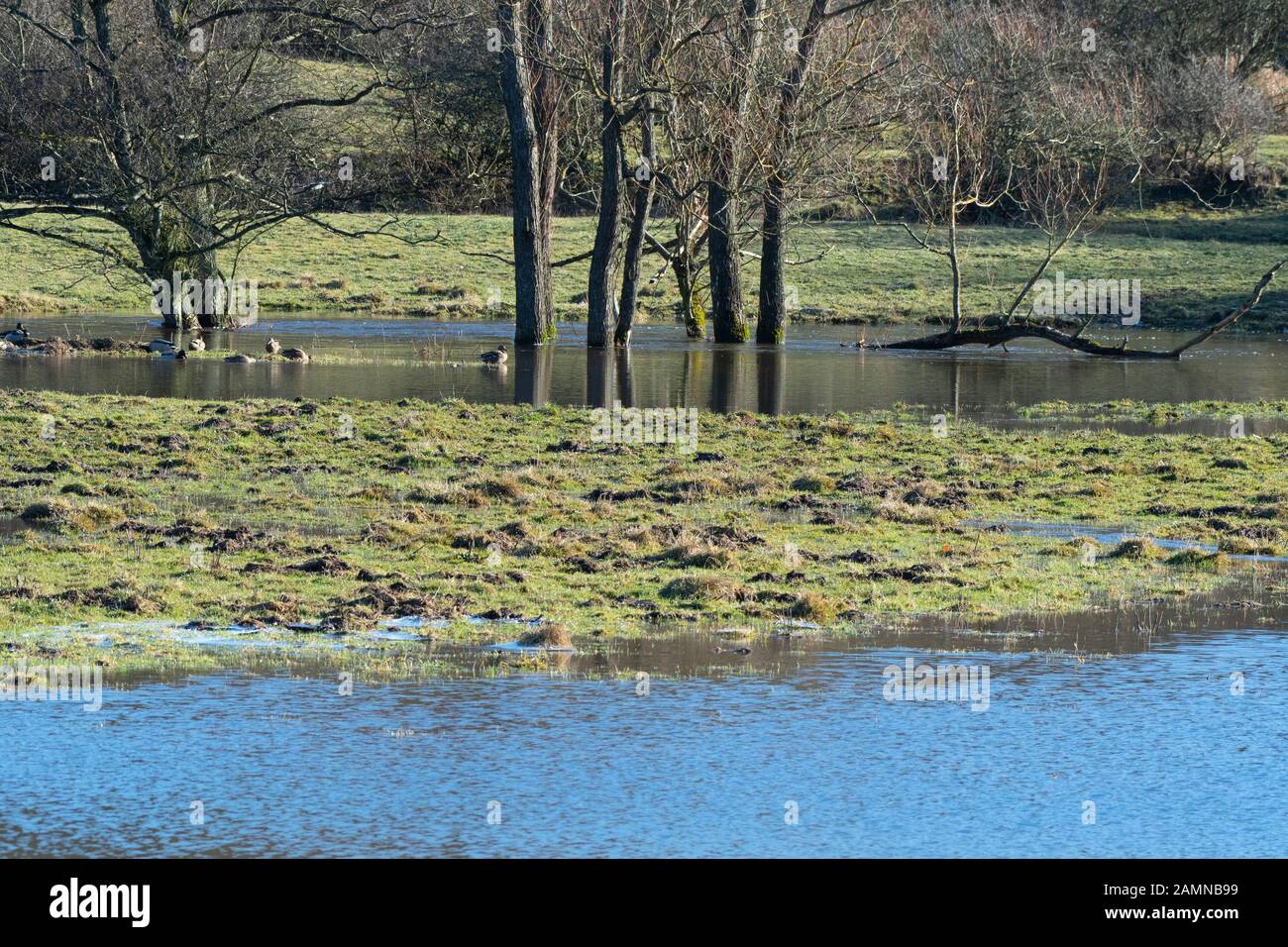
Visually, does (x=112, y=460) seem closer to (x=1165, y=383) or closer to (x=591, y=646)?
(x=591, y=646)

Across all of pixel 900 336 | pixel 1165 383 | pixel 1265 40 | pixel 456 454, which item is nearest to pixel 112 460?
pixel 456 454

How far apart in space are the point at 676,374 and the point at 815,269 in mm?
25108

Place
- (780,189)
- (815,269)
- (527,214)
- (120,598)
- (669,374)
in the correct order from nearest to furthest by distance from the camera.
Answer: (120,598) < (669,374) < (527,214) < (780,189) < (815,269)

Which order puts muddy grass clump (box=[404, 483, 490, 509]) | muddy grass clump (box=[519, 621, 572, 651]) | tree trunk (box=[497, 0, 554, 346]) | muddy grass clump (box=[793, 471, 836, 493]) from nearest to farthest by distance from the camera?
muddy grass clump (box=[519, 621, 572, 651])
muddy grass clump (box=[404, 483, 490, 509])
muddy grass clump (box=[793, 471, 836, 493])
tree trunk (box=[497, 0, 554, 346])

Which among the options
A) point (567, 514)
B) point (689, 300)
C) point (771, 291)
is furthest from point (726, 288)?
point (567, 514)

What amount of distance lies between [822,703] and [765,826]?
2.10 m

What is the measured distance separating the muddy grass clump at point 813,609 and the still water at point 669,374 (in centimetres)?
1197

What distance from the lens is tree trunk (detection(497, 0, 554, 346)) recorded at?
110 ft
